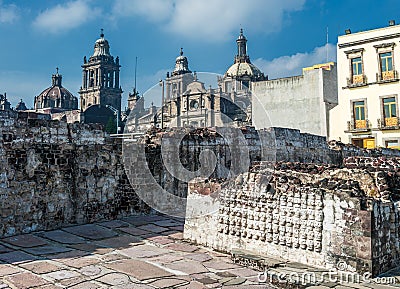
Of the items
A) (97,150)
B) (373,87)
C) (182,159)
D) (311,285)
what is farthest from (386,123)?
(311,285)

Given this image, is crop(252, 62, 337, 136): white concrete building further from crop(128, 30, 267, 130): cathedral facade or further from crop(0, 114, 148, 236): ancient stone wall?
crop(0, 114, 148, 236): ancient stone wall

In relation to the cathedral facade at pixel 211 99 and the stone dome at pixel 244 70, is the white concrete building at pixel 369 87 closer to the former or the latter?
the cathedral facade at pixel 211 99

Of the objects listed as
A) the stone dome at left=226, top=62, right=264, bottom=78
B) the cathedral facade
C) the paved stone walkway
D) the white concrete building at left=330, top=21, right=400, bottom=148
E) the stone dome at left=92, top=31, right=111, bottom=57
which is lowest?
the paved stone walkway

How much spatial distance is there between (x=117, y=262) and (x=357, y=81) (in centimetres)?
1907

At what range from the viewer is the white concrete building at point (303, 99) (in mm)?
22938

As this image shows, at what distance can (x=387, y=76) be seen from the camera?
66.0 feet

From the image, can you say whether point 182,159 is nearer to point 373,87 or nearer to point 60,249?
point 60,249

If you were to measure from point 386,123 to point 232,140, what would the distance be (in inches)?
515

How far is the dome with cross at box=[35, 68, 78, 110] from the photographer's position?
65.9 metres

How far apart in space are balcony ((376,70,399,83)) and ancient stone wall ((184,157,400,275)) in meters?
16.2

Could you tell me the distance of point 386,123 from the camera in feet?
66.1

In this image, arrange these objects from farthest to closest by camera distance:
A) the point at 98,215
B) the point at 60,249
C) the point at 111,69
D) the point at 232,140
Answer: the point at 111,69, the point at 232,140, the point at 98,215, the point at 60,249

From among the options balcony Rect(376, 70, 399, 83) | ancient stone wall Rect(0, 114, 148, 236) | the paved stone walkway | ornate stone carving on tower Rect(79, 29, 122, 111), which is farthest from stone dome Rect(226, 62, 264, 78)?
the paved stone walkway

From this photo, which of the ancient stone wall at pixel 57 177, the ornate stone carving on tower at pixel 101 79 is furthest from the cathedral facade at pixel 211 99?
the ancient stone wall at pixel 57 177
